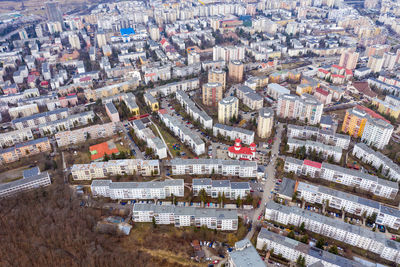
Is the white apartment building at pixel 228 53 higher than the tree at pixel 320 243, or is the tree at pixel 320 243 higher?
the white apartment building at pixel 228 53

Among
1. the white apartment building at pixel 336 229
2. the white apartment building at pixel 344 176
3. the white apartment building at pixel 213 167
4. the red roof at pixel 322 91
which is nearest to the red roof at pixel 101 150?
the white apartment building at pixel 213 167

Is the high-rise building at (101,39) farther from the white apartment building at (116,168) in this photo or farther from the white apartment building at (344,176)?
the white apartment building at (344,176)

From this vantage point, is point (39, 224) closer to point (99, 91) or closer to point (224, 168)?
point (224, 168)

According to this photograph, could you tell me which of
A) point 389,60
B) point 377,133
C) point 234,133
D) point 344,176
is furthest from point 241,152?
point 389,60

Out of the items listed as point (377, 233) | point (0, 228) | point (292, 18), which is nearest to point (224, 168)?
point (377, 233)

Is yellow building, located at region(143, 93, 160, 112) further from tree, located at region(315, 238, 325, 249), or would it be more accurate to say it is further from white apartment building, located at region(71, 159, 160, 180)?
tree, located at region(315, 238, 325, 249)

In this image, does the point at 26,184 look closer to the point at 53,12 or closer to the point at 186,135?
the point at 186,135

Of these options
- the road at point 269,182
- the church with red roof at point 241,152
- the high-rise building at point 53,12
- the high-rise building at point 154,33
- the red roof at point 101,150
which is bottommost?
the road at point 269,182
